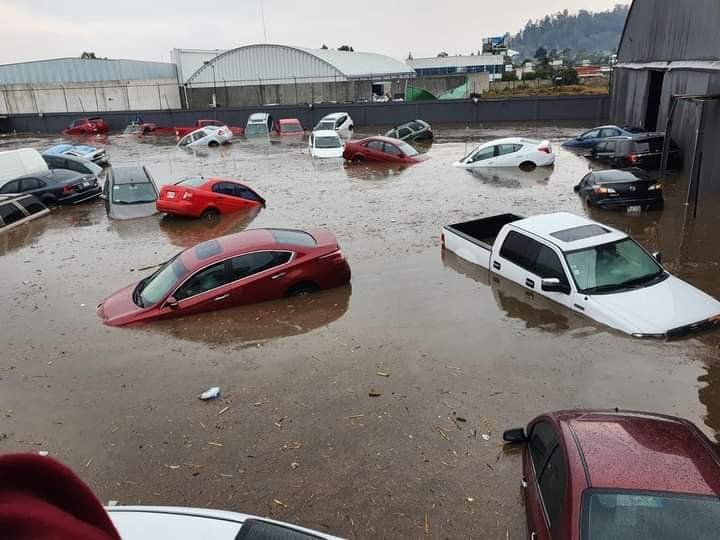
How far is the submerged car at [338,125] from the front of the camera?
1489 inches

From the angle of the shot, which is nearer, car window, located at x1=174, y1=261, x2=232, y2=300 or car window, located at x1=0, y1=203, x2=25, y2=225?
car window, located at x1=174, y1=261, x2=232, y2=300

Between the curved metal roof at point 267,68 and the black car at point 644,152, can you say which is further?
the curved metal roof at point 267,68

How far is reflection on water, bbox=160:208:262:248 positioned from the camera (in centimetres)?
1612

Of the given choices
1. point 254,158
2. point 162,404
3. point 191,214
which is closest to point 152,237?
point 191,214

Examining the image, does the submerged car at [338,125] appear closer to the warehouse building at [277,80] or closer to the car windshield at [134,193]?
the warehouse building at [277,80]

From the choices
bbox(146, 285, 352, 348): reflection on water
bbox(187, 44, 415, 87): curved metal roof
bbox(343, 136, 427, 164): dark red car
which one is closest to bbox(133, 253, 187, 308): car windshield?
bbox(146, 285, 352, 348): reflection on water

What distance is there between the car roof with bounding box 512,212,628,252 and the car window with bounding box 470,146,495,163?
13.2m

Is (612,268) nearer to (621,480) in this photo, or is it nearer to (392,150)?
(621,480)

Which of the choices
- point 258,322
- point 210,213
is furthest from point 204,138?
point 258,322

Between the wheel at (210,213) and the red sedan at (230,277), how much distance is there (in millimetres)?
6978

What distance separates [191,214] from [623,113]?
27065mm

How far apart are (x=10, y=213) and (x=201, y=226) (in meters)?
6.47

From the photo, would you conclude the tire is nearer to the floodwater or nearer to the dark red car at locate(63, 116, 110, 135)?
the floodwater

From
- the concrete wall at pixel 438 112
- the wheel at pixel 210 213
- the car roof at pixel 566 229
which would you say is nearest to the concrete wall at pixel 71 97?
the concrete wall at pixel 438 112
